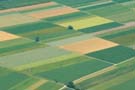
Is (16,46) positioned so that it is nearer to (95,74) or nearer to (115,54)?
(95,74)

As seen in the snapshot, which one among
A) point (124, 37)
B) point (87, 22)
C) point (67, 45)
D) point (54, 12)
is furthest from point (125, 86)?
point (54, 12)

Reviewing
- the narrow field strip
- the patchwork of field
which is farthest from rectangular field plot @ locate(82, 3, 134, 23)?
the narrow field strip

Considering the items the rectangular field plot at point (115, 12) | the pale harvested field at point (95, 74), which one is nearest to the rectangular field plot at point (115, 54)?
the pale harvested field at point (95, 74)

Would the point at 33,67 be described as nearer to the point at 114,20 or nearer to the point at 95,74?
the point at 95,74


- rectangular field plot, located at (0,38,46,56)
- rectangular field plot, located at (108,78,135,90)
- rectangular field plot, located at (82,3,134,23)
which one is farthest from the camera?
rectangular field plot, located at (82,3,134,23)

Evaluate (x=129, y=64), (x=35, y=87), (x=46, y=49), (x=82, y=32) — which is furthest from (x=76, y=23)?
(x=35, y=87)

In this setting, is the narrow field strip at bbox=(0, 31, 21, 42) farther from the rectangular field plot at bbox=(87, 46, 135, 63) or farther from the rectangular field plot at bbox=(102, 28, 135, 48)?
the rectangular field plot at bbox=(102, 28, 135, 48)
